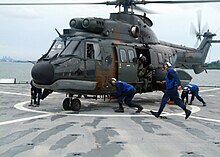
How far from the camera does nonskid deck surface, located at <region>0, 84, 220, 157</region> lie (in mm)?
6405

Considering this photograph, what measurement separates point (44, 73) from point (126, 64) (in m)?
3.70

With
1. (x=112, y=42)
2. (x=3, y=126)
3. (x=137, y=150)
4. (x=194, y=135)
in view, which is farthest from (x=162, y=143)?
(x=112, y=42)

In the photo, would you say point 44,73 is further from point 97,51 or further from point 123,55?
point 123,55

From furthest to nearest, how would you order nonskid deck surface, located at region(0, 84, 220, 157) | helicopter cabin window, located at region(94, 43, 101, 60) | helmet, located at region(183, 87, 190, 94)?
helmet, located at region(183, 87, 190, 94) → helicopter cabin window, located at region(94, 43, 101, 60) → nonskid deck surface, located at region(0, 84, 220, 157)

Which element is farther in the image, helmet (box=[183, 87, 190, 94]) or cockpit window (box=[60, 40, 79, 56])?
helmet (box=[183, 87, 190, 94])

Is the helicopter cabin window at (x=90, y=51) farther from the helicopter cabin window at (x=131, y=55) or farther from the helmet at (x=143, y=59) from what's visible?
the helmet at (x=143, y=59)

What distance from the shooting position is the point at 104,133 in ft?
26.7

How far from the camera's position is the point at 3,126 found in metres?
8.83

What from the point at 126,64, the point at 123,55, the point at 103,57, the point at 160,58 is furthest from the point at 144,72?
the point at 103,57

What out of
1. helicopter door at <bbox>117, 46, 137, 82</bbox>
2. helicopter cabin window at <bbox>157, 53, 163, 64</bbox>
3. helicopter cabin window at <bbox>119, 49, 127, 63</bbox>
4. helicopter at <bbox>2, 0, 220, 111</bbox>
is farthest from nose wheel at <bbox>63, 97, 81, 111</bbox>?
helicopter cabin window at <bbox>157, 53, 163, 64</bbox>

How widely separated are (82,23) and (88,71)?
2148 millimetres

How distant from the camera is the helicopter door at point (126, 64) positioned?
1347cm

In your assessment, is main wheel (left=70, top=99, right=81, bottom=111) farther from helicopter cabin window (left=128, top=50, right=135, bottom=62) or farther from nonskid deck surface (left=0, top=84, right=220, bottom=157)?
helicopter cabin window (left=128, top=50, right=135, bottom=62)

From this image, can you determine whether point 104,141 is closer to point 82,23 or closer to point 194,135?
point 194,135
